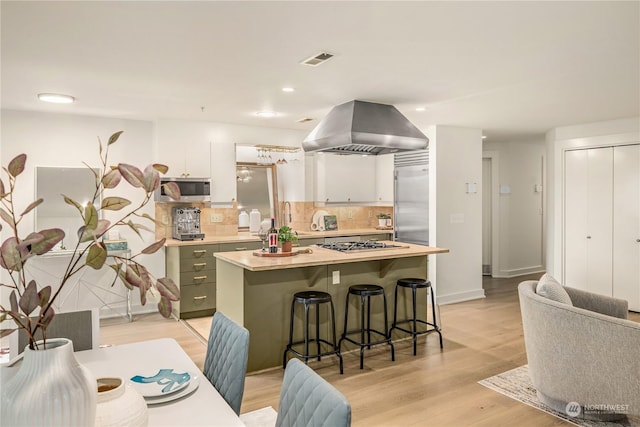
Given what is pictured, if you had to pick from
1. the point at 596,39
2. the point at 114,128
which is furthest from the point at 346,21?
the point at 114,128

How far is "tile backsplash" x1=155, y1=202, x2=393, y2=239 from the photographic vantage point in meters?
5.59

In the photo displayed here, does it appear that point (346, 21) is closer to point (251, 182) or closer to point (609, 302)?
point (609, 302)

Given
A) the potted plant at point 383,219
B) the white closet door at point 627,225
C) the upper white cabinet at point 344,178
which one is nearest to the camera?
the white closet door at point 627,225

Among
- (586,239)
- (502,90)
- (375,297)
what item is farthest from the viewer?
(586,239)

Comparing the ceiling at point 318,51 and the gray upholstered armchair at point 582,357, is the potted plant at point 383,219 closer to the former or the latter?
the ceiling at point 318,51

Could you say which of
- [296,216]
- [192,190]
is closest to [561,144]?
[296,216]

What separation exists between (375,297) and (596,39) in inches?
107

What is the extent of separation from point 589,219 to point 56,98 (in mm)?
6373

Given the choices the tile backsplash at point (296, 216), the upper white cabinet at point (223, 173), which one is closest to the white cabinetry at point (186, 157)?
the upper white cabinet at point (223, 173)

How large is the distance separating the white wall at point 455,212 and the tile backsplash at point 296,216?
1.30 m

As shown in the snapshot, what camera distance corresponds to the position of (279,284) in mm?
3787

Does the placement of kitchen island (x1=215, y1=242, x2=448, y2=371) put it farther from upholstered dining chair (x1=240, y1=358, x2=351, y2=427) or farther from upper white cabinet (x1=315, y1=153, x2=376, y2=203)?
upper white cabinet (x1=315, y1=153, x2=376, y2=203)

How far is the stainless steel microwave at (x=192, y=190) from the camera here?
17.4 feet

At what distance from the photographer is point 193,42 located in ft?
9.17
